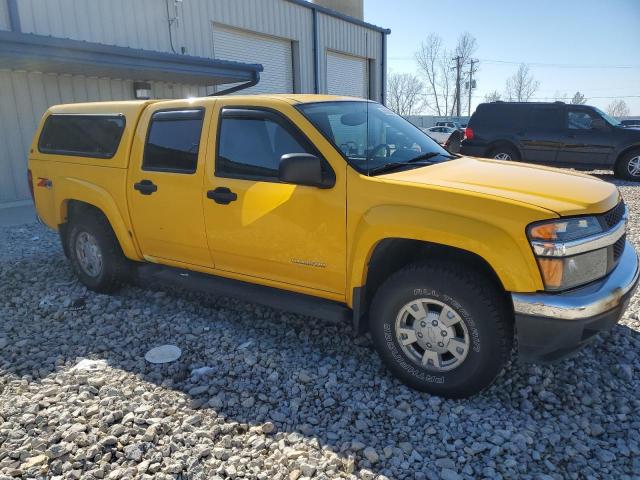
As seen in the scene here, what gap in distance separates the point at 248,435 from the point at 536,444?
1.59 meters

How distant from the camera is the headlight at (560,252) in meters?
2.70

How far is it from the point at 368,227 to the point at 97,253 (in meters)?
3.10

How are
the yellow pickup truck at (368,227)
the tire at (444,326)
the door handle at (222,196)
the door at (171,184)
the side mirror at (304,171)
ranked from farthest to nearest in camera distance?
the door at (171,184), the door handle at (222,196), the side mirror at (304,171), the tire at (444,326), the yellow pickup truck at (368,227)

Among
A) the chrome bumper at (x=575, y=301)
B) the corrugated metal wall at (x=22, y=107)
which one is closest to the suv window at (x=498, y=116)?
the corrugated metal wall at (x=22, y=107)

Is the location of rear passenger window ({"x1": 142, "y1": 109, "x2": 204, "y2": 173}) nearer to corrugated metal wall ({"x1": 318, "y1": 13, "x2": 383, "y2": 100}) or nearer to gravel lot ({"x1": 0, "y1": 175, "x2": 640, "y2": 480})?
gravel lot ({"x1": 0, "y1": 175, "x2": 640, "y2": 480})

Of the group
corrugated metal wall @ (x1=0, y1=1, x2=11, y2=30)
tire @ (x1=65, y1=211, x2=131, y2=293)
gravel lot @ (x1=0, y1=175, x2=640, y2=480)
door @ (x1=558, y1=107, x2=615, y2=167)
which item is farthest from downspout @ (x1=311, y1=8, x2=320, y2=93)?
gravel lot @ (x1=0, y1=175, x2=640, y2=480)

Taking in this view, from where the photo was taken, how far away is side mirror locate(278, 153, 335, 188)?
3.20 meters

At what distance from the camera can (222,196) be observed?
3.83 m

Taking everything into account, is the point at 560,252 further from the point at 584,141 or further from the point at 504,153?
the point at 584,141

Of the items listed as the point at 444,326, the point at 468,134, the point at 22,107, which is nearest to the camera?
the point at 444,326

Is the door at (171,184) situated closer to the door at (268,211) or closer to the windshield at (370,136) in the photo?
Result: the door at (268,211)

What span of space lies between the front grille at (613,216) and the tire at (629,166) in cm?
1080

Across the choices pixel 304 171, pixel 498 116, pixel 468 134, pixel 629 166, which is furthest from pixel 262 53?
pixel 304 171

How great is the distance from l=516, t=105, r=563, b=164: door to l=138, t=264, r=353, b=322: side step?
11.1 meters
